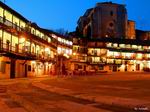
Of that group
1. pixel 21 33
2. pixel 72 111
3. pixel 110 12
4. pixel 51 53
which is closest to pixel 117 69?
pixel 110 12

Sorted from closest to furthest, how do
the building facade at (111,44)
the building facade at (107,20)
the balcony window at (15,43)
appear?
the balcony window at (15,43) < the building facade at (111,44) < the building facade at (107,20)

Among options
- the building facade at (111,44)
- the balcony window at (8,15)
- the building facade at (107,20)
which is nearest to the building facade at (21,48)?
the balcony window at (8,15)

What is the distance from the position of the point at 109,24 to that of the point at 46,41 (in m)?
52.5

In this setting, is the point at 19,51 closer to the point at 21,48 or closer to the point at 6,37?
the point at 21,48

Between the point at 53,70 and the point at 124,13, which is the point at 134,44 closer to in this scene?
the point at 124,13

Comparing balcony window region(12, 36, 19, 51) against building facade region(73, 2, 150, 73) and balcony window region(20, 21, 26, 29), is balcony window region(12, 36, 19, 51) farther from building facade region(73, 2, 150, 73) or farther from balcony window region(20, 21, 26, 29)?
building facade region(73, 2, 150, 73)

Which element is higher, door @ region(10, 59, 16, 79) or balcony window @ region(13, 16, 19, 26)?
balcony window @ region(13, 16, 19, 26)

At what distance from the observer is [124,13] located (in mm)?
136000

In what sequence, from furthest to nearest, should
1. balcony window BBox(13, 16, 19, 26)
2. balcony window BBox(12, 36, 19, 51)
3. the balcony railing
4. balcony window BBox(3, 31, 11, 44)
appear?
A: balcony window BBox(13, 16, 19, 26)
balcony window BBox(12, 36, 19, 51)
balcony window BBox(3, 31, 11, 44)
the balcony railing

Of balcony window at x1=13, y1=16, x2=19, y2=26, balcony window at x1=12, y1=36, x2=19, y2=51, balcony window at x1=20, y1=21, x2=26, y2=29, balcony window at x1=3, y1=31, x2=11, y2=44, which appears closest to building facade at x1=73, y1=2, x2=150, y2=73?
balcony window at x1=20, y1=21, x2=26, y2=29

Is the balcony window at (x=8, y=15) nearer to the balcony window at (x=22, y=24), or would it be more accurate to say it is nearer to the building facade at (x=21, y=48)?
the building facade at (x=21, y=48)

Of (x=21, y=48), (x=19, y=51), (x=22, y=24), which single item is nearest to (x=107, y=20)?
(x=22, y=24)

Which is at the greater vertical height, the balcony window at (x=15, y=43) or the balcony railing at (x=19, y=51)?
the balcony window at (x=15, y=43)

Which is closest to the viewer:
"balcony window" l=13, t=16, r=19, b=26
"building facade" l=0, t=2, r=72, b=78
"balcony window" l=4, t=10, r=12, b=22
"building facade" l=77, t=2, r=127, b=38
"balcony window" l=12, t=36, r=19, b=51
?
"building facade" l=0, t=2, r=72, b=78
